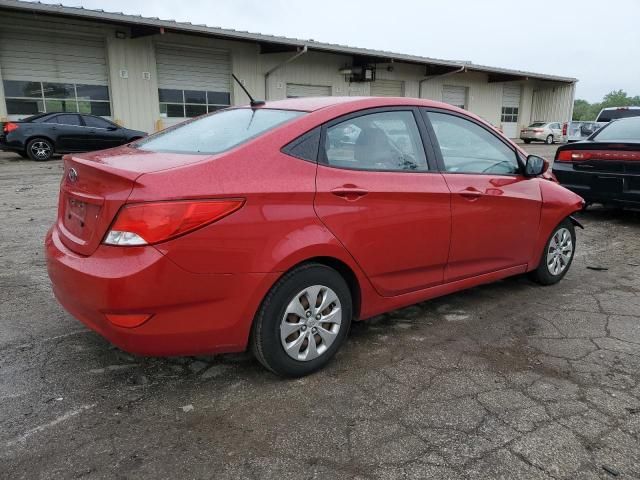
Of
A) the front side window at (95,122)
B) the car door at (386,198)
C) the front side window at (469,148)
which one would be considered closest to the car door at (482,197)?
the front side window at (469,148)

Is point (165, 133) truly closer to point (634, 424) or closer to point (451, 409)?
point (451, 409)

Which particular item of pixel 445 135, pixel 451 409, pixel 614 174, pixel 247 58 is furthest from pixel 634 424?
pixel 247 58

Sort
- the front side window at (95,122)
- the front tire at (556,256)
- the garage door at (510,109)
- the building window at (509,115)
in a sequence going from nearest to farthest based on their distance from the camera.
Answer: the front tire at (556,256) < the front side window at (95,122) < the garage door at (510,109) < the building window at (509,115)

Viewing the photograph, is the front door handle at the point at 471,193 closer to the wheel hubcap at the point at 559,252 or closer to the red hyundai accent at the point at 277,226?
the red hyundai accent at the point at 277,226

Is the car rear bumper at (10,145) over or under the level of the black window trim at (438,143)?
under

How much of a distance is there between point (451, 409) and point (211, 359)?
56.0 inches

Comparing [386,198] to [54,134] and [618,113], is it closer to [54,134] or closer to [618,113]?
[54,134]

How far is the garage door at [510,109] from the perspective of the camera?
→ 108 feet

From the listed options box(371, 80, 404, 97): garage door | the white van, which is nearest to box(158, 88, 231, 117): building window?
box(371, 80, 404, 97): garage door

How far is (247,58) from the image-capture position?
68.0 feet

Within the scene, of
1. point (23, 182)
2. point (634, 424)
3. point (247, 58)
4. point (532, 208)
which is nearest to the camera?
point (634, 424)

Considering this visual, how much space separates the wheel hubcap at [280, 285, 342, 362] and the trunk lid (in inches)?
36.6

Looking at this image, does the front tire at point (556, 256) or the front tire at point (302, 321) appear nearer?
the front tire at point (302, 321)

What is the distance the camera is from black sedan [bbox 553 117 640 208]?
21.4ft
